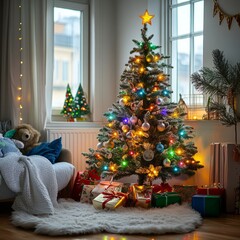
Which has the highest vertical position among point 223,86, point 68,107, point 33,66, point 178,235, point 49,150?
point 33,66

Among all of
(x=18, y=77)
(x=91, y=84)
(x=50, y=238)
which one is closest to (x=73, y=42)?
(x=91, y=84)

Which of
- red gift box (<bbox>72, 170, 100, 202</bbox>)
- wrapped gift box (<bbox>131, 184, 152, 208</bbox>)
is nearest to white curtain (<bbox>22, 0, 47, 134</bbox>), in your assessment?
red gift box (<bbox>72, 170, 100, 202</bbox>)

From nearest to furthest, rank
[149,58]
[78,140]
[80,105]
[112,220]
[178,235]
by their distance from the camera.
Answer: [178,235] → [112,220] → [149,58] → [78,140] → [80,105]

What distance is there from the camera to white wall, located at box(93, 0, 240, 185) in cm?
480

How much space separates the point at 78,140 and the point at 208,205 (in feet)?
6.78

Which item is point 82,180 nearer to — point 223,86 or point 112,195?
point 112,195

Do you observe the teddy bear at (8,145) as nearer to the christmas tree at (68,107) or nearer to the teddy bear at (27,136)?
the teddy bear at (27,136)

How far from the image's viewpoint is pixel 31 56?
5.42m

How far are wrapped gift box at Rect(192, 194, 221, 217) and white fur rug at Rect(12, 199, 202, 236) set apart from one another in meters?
0.08

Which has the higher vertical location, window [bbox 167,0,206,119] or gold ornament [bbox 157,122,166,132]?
window [bbox 167,0,206,119]

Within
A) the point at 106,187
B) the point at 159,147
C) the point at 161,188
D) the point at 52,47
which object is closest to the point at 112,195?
the point at 106,187

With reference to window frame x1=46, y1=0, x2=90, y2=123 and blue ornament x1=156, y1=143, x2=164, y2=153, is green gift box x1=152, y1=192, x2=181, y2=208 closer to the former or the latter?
blue ornament x1=156, y1=143, x2=164, y2=153

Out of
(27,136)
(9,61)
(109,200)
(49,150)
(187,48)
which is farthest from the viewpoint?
(187,48)

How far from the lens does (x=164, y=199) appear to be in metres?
4.28
